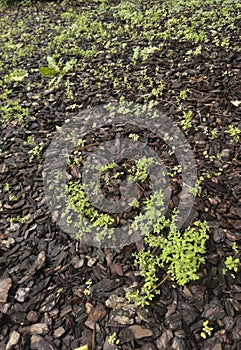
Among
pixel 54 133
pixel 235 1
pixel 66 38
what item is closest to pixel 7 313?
pixel 54 133

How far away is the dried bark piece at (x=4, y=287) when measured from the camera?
92.6 inches

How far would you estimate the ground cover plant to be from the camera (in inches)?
84.2

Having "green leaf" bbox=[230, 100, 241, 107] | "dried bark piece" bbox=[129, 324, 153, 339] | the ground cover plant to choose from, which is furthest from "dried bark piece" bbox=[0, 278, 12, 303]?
"green leaf" bbox=[230, 100, 241, 107]

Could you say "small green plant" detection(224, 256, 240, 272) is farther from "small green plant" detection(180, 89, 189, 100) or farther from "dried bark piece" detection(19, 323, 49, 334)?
"small green plant" detection(180, 89, 189, 100)

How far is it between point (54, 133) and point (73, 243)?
4.38 feet

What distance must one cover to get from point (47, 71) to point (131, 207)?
2.45 m

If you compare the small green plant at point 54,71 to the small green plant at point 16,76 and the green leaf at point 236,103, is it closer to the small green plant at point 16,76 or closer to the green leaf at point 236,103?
the small green plant at point 16,76

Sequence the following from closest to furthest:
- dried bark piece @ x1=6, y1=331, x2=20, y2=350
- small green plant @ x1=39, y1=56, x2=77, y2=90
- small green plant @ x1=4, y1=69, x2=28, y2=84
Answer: dried bark piece @ x1=6, y1=331, x2=20, y2=350 → small green plant @ x1=39, y1=56, x2=77, y2=90 → small green plant @ x1=4, y1=69, x2=28, y2=84

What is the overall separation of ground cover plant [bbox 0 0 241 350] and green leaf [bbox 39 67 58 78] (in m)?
0.02

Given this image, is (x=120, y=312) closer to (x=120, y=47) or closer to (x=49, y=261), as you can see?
(x=49, y=261)

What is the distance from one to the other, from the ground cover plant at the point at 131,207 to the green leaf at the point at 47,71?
0.02 metres

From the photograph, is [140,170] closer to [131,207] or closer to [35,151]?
[131,207]

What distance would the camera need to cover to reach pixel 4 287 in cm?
240

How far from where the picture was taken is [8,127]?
147 inches
